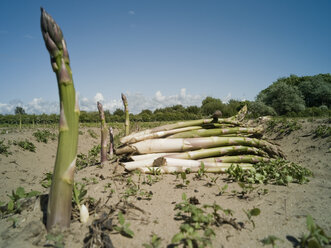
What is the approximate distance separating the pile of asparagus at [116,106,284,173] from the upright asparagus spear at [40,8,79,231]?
161cm

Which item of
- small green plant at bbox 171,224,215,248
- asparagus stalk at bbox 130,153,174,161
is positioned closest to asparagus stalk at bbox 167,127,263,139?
asparagus stalk at bbox 130,153,174,161

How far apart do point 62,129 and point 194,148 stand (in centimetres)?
259

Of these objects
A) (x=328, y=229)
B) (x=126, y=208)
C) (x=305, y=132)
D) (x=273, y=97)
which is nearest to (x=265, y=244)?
(x=328, y=229)

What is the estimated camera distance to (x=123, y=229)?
171cm

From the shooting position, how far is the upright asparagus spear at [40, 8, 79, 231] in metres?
1.71

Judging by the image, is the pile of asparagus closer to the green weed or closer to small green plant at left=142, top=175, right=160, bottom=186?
small green plant at left=142, top=175, right=160, bottom=186

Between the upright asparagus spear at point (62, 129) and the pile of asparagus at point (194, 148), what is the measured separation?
1.61 meters

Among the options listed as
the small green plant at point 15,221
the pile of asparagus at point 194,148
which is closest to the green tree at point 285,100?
the pile of asparagus at point 194,148

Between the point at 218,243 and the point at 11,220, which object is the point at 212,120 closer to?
the point at 218,243

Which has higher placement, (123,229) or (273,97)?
(273,97)

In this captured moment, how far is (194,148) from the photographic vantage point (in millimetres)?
3764

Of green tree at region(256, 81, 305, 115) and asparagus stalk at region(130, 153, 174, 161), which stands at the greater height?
green tree at region(256, 81, 305, 115)

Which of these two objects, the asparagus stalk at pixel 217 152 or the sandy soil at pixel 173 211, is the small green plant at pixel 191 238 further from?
the asparagus stalk at pixel 217 152

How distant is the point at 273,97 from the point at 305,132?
2480 centimetres
